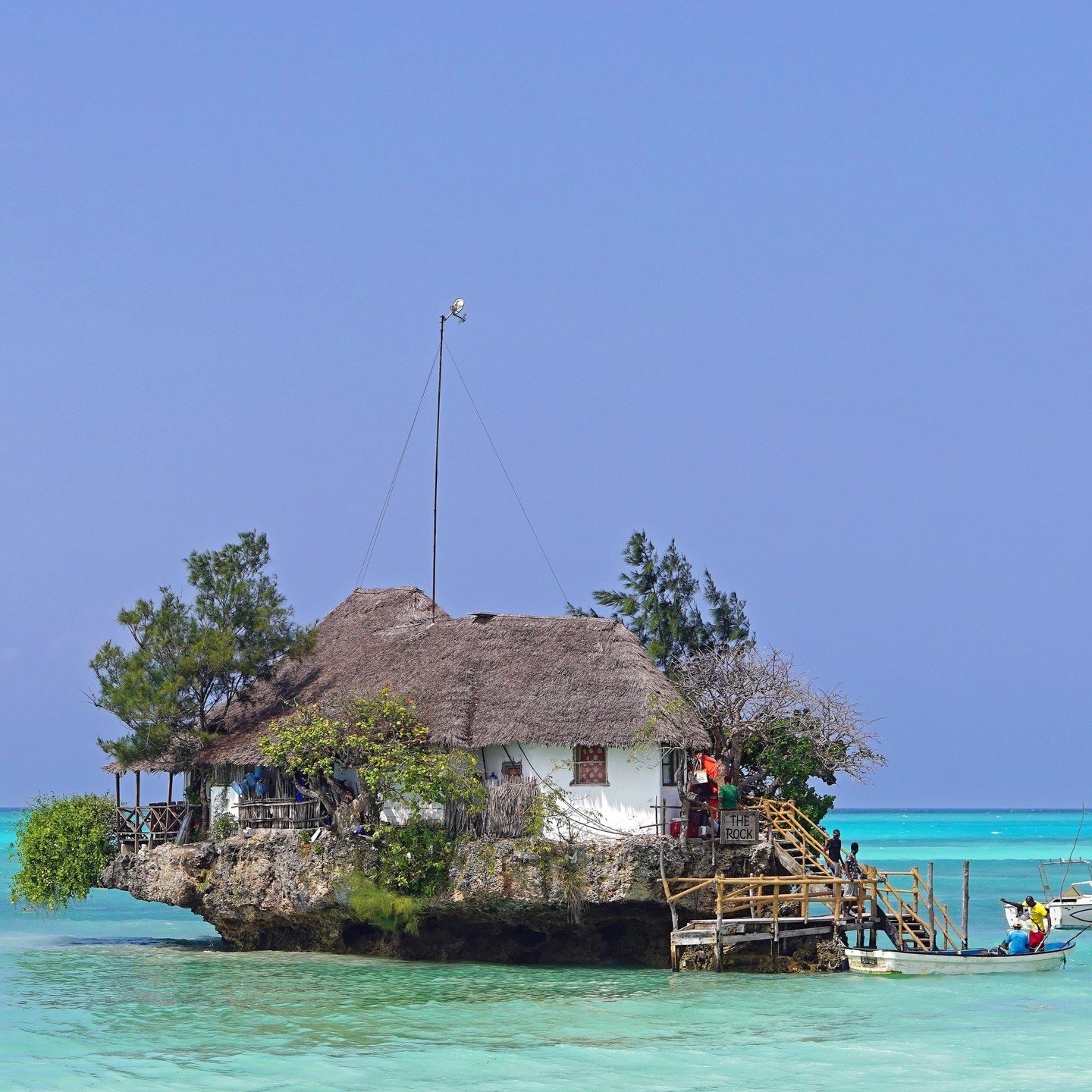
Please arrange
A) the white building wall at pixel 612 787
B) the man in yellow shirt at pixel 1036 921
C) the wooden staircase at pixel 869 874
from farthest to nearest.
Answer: the man in yellow shirt at pixel 1036 921, the white building wall at pixel 612 787, the wooden staircase at pixel 869 874

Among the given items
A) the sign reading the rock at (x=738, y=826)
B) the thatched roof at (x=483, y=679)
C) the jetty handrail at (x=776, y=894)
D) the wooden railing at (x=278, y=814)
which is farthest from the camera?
the wooden railing at (x=278, y=814)

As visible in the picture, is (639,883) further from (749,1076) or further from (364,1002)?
(749,1076)

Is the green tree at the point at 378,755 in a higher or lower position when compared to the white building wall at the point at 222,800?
higher

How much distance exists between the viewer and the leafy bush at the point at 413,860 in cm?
2966

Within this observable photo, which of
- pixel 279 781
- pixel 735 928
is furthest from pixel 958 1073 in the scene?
pixel 279 781

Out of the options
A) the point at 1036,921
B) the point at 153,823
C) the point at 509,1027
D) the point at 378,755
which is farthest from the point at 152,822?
the point at 1036,921

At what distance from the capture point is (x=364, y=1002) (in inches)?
1019

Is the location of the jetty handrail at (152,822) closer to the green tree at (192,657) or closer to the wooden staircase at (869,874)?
the green tree at (192,657)

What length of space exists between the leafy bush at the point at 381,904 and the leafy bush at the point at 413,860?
0.59 ft

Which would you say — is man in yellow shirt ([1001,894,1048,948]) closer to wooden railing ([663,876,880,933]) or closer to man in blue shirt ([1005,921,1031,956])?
man in blue shirt ([1005,921,1031,956])

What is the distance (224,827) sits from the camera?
32.4m

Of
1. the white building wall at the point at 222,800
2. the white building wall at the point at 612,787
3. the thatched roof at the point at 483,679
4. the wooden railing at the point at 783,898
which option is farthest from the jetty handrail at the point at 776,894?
the white building wall at the point at 222,800

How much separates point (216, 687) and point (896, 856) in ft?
239

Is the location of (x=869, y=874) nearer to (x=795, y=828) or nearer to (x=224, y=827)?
(x=795, y=828)
